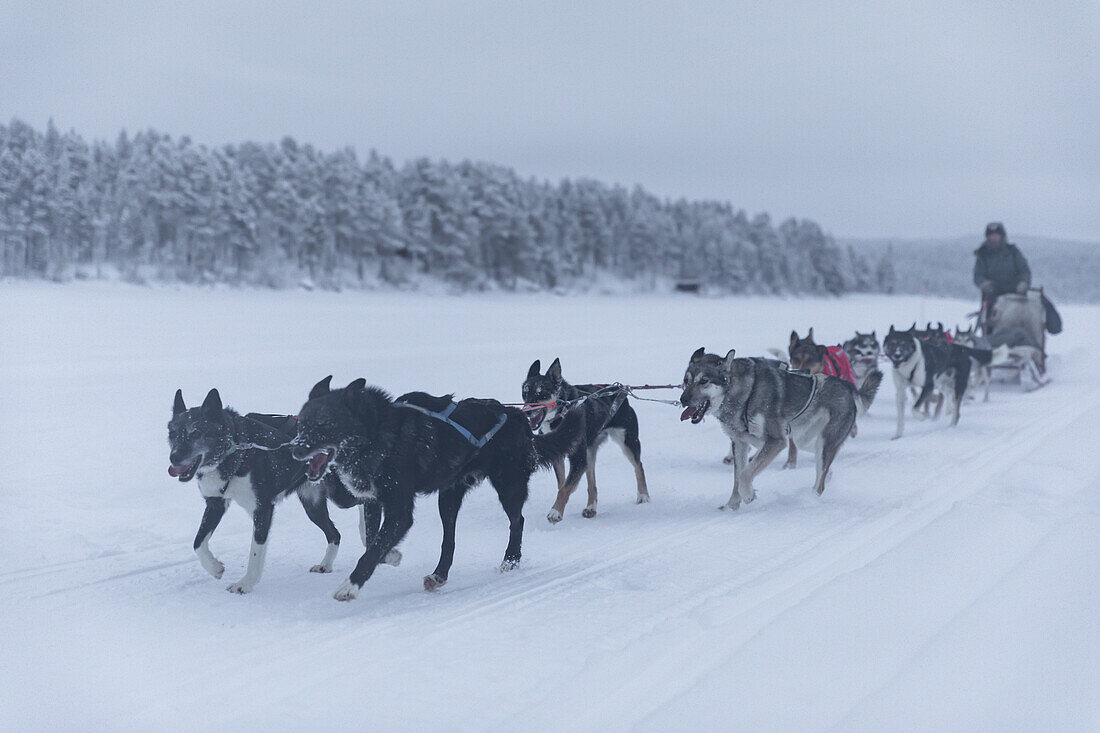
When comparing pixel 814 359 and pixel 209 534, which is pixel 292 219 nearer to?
pixel 814 359

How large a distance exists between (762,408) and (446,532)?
3.15 m

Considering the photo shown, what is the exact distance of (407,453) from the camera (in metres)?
4.07

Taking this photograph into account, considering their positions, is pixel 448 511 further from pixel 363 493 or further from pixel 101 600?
pixel 101 600

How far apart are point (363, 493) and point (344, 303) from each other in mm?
28904

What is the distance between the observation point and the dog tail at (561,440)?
5.06 m

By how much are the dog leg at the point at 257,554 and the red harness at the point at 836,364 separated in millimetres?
6365

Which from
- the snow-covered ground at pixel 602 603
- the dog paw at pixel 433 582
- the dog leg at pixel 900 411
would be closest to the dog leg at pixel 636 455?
the snow-covered ground at pixel 602 603

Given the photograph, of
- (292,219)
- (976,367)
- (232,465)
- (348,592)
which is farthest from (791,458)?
(292,219)

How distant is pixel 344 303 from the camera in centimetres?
3166

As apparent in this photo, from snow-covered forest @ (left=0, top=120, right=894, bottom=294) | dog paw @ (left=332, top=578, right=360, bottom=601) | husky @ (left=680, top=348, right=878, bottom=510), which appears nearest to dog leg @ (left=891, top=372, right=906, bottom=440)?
husky @ (left=680, top=348, right=878, bottom=510)

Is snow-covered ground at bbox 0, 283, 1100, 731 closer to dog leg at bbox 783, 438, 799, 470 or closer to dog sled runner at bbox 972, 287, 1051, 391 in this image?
dog leg at bbox 783, 438, 799, 470

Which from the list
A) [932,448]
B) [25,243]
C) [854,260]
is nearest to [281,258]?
[25,243]

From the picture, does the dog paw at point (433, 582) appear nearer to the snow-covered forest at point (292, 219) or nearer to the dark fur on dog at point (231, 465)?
the dark fur on dog at point (231, 465)

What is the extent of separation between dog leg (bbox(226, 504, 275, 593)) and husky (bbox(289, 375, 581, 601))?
347 millimetres
